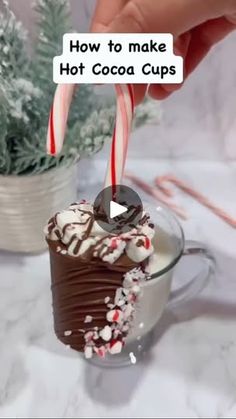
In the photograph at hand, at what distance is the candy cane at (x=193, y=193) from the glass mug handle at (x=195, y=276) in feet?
0.25

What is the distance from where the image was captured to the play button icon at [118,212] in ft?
1.57

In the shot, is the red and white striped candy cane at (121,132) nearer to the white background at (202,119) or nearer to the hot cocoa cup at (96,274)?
the hot cocoa cup at (96,274)

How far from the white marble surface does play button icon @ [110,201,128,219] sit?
0.49 feet

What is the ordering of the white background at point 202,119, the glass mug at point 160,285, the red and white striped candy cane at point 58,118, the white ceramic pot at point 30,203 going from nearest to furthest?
the red and white striped candy cane at point 58,118, the glass mug at point 160,285, the white ceramic pot at point 30,203, the white background at point 202,119

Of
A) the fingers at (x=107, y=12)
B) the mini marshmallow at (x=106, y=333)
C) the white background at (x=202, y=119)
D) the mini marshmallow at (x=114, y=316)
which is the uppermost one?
the fingers at (x=107, y=12)

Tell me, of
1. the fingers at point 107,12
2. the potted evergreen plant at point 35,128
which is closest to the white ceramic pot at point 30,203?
the potted evergreen plant at point 35,128

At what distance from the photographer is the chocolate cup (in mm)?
485

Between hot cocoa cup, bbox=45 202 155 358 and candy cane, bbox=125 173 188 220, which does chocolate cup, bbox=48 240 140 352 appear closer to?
hot cocoa cup, bbox=45 202 155 358

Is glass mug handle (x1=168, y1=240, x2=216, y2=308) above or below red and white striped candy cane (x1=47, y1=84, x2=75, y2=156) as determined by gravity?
below

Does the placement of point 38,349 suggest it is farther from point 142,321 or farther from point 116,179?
point 116,179

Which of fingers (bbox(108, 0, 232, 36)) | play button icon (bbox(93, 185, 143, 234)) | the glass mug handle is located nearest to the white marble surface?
the glass mug handle

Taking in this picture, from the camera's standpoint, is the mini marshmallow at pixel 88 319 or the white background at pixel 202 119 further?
the white background at pixel 202 119

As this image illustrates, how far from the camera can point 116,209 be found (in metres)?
0.48

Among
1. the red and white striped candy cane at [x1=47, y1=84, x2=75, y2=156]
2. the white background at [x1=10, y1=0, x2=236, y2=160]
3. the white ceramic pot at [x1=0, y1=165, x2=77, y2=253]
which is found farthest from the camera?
the white background at [x1=10, y1=0, x2=236, y2=160]
